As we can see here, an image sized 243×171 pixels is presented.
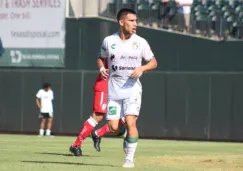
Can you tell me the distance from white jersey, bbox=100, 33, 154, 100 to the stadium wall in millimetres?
15660

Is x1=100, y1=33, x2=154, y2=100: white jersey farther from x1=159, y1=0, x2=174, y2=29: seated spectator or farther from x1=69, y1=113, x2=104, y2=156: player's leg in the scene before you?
x1=159, y1=0, x2=174, y2=29: seated spectator

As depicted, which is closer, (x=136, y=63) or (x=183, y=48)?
(x=136, y=63)

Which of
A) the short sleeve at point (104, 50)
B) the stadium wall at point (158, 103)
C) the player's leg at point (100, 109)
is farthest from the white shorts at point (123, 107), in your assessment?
the stadium wall at point (158, 103)

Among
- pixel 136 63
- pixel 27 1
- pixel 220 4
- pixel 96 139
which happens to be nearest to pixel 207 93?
pixel 220 4

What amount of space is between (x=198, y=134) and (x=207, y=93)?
1.40 m

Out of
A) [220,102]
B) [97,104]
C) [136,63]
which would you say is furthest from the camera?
[220,102]

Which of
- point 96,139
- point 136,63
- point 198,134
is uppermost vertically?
point 136,63

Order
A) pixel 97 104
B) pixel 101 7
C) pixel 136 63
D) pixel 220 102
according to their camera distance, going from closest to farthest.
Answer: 1. pixel 136 63
2. pixel 97 104
3. pixel 220 102
4. pixel 101 7

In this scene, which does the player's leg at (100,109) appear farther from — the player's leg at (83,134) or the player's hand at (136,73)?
the player's hand at (136,73)

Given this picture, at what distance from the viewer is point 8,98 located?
104ft

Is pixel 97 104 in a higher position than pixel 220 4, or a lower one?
lower

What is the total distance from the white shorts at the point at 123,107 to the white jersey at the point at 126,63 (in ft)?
0.23

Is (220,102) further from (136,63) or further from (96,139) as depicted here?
(136,63)

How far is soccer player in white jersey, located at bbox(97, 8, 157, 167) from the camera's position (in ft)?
39.9
